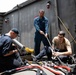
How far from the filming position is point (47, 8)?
32.7ft

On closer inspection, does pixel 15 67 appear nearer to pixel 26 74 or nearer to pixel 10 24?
pixel 26 74

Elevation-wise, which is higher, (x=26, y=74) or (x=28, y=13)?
(x=28, y=13)

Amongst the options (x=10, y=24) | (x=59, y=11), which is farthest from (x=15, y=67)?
(x=10, y=24)

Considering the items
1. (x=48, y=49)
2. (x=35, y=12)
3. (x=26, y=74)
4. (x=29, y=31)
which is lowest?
(x=26, y=74)

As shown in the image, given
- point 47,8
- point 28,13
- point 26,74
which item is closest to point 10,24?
point 28,13

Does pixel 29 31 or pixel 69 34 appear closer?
pixel 69 34

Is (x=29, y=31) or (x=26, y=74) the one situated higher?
(x=29, y=31)

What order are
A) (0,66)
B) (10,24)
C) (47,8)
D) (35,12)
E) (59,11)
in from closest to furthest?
(0,66) < (59,11) < (47,8) < (35,12) < (10,24)

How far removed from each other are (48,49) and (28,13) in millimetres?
5192

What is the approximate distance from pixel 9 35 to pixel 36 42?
2983 millimetres

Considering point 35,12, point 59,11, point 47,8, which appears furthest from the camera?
point 35,12

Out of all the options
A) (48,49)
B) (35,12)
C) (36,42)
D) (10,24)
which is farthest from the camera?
(10,24)

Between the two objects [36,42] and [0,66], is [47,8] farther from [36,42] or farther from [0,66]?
[0,66]

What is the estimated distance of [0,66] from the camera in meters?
5.36
